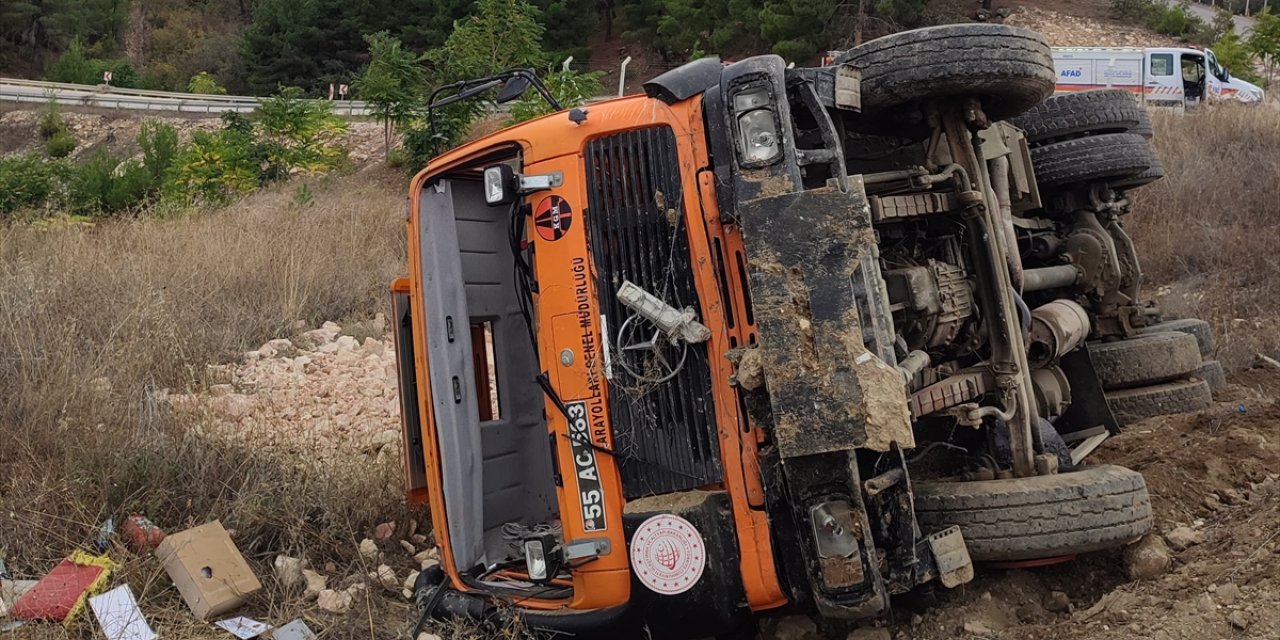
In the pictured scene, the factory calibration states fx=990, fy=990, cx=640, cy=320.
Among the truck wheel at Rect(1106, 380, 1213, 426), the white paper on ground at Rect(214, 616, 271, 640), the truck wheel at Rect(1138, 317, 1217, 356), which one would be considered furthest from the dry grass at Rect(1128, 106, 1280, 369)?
the white paper on ground at Rect(214, 616, 271, 640)

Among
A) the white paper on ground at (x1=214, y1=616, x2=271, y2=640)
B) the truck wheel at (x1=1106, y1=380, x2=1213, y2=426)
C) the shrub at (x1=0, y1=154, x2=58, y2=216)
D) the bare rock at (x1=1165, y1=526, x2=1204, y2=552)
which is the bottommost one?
the bare rock at (x1=1165, y1=526, x2=1204, y2=552)

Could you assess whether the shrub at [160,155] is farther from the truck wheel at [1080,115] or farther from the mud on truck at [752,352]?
the truck wheel at [1080,115]

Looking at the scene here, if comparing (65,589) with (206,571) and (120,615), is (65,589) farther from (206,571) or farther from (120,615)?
(206,571)

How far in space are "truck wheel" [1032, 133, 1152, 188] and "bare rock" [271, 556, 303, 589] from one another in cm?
431

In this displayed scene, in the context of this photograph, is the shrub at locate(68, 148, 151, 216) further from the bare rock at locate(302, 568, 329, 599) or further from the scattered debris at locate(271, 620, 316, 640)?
the scattered debris at locate(271, 620, 316, 640)

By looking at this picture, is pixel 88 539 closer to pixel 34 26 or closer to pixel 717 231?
pixel 717 231

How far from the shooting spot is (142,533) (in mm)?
4266

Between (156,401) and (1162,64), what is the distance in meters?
21.5

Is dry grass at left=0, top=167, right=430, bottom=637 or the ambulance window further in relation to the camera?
the ambulance window

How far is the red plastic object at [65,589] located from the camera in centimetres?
377

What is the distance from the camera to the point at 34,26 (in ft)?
158

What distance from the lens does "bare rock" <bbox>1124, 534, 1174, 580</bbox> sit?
3469 millimetres

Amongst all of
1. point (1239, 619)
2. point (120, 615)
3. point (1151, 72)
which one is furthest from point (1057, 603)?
point (1151, 72)

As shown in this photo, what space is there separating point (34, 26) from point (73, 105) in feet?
75.4
